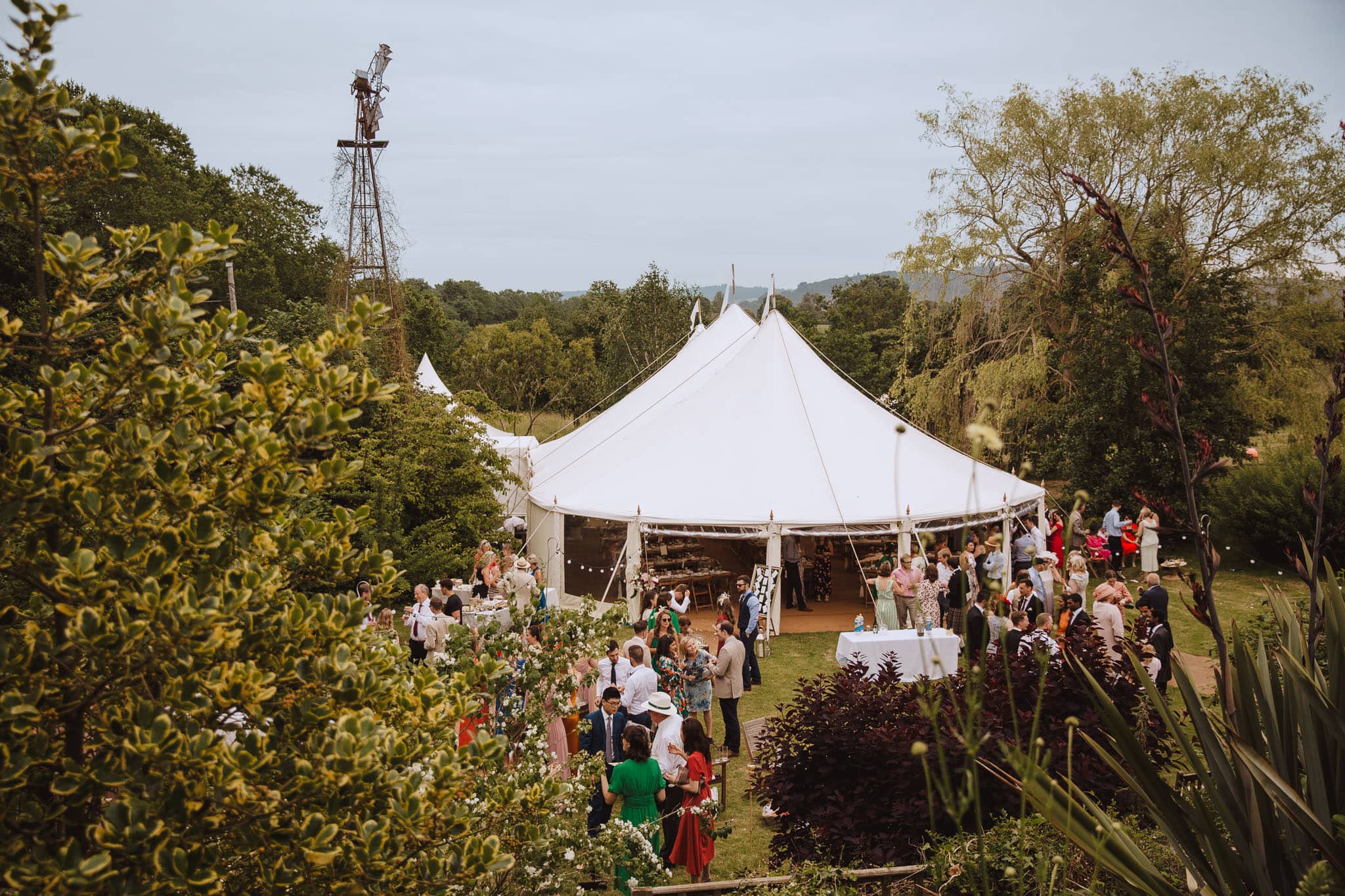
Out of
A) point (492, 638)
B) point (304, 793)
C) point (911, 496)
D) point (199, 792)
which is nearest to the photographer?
point (199, 792)

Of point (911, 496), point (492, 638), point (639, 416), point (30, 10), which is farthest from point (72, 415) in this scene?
point (639, 416)

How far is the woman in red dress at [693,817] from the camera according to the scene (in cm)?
561

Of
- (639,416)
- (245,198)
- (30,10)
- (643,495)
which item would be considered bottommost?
(643,495)

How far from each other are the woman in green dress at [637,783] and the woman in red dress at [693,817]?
10.4 inches

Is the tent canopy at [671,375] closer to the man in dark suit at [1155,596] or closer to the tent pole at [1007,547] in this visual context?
the tent pole at [1007,547]

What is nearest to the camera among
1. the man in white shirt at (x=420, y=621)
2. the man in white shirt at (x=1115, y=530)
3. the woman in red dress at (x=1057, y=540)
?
the man in white shirt at (x=420, y=621)

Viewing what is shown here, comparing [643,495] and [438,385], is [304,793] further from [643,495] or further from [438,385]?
[438,385]

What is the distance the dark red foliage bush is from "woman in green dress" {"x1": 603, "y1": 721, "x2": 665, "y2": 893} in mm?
677

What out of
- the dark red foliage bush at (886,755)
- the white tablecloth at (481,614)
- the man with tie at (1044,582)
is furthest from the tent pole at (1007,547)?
the dark red foliage bush at (886,755)

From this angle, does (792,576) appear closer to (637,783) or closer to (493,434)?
(493,434)

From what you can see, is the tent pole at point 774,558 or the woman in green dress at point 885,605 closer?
the woman in green dress at point 885,605

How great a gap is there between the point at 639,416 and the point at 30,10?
12723mm

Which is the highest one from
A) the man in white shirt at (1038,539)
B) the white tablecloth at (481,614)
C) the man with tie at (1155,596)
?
the man with tie at (1155,596)

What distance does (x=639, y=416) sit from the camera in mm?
14734
